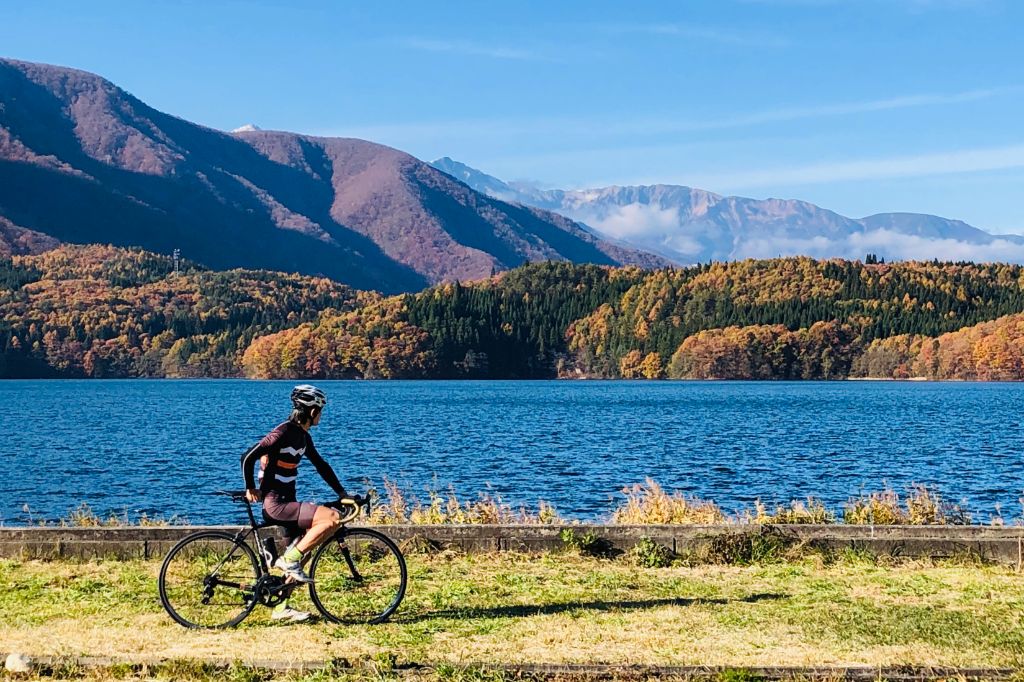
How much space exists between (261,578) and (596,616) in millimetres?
3532

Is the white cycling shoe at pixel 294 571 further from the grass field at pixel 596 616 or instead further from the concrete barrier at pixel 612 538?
the concrete barrier at pixel 612 538

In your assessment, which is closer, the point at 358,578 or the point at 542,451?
the point at 358,578

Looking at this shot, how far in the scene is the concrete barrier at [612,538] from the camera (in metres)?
15.6

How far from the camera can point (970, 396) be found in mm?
149250

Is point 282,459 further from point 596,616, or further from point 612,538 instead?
point 612,538

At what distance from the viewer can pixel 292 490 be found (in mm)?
12117

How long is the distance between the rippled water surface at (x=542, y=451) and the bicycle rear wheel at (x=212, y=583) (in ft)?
73.2

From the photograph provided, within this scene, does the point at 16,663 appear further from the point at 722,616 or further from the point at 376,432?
the point at 376,432

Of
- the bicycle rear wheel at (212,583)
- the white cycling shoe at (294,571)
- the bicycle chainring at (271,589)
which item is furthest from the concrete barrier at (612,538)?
the white cycling shoe at (294,571)

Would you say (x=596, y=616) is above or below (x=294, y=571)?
below

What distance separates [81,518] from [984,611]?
14.5 meters

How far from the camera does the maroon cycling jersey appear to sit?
11750 millimetres

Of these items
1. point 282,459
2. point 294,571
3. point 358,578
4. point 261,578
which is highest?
point 282,459

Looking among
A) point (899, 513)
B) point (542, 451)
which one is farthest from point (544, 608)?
point (542, 451)
